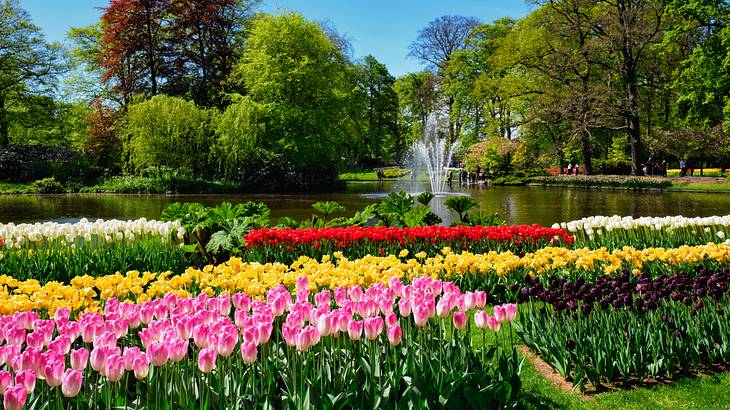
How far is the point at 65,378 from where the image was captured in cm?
213

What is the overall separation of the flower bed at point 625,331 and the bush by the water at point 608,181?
27.3m

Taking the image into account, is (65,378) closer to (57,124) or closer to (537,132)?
(537,132)

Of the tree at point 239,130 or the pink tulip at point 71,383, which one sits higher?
the tree at point 239,130

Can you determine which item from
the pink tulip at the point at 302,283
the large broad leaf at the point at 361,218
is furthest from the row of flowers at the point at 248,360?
the large broad leaf at the point at 361,218

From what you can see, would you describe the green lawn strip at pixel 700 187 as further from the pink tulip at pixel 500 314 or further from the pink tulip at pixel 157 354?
the pink tulip at pixel 157 354

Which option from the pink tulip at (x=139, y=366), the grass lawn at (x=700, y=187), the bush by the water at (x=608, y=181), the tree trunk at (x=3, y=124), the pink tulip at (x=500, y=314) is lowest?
the grass lawn at (x=700, y=187)

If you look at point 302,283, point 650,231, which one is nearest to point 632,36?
point 650,231

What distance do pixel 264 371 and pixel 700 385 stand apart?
122 inches

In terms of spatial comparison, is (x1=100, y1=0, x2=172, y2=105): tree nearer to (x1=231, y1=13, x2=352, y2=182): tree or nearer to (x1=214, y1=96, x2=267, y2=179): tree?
(x1=231, y1=13, x2=352, y2=182): tree

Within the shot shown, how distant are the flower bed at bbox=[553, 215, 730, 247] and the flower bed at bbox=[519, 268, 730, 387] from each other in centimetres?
402

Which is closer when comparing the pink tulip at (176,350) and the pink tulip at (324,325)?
the pink tulip at (176,350)

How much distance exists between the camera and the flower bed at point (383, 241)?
Answer: 7.97m

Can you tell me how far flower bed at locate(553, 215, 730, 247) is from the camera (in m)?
8.46

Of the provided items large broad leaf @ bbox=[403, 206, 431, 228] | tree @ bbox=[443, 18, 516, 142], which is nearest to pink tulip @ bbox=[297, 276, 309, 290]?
large broad leaf @ bbox=[403, 206, 431, 228]
